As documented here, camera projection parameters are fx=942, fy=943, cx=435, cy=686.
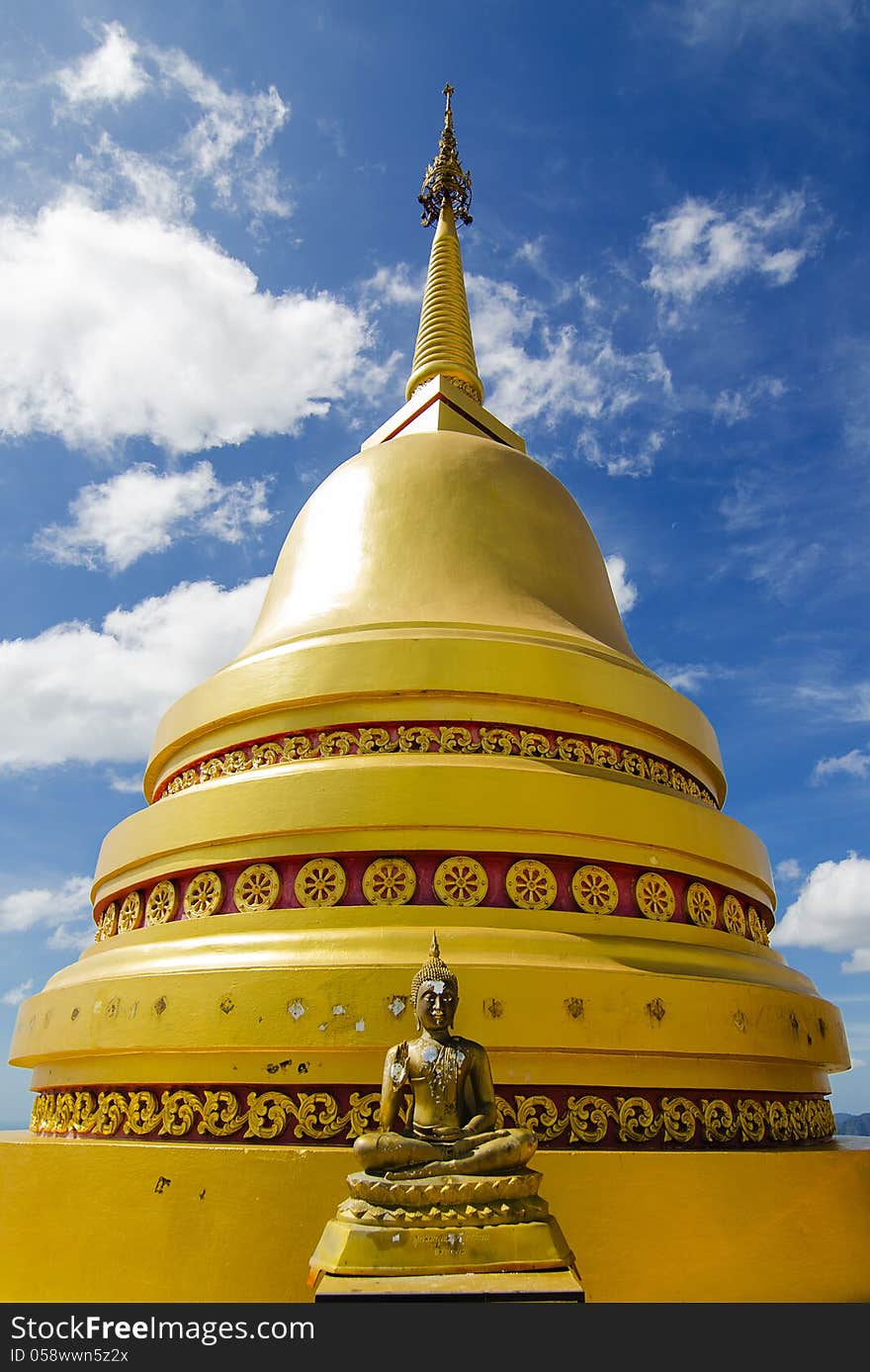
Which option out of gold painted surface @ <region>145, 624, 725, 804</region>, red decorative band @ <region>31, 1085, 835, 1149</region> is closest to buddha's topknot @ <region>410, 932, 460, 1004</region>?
red decorative band @ <region>31, 1085, 835, 1149</region>

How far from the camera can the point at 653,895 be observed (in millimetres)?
6285

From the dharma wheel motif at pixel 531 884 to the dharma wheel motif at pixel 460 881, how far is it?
0.57ft

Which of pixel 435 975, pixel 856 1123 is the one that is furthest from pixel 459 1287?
pixel 856 1123

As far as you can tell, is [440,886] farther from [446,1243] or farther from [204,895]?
[446,1243]

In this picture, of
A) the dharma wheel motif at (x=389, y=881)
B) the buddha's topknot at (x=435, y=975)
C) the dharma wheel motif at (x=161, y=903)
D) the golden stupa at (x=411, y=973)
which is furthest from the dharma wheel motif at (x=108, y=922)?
the buddha's topknot at (x=435, y=975)

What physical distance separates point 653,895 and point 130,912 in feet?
12.4

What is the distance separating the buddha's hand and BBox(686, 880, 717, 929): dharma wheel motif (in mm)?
2827

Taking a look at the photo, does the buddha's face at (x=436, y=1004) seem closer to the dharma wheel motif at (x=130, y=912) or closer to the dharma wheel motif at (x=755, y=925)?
the dharma wheel motif at (x=130, y=912)

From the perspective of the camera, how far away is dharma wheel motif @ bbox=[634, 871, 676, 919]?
20.4 ft

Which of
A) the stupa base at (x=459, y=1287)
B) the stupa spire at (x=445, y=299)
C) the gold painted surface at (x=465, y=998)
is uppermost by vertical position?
the stupa spire at (x=445, y=299)

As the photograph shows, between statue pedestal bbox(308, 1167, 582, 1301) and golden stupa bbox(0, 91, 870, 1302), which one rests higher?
golden stupa bbox(0, 91, 870, 1302)

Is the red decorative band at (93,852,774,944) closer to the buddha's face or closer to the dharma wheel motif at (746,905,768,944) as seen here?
the dharma wheel motif at (746,905,768,944)

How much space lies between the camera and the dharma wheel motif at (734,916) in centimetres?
681
